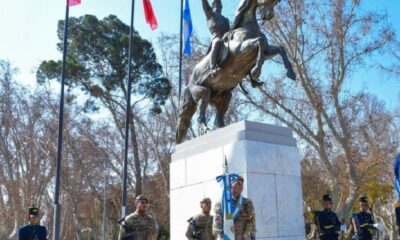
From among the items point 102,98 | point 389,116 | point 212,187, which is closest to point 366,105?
point 389,116

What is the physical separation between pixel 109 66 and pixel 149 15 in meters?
11.0

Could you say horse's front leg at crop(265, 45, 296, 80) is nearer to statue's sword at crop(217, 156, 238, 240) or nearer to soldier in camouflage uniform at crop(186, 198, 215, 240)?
soldier in camouflage uniform at crop(186, 198, 215, 240)

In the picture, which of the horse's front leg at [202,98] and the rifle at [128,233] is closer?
the rifle at [128,233]

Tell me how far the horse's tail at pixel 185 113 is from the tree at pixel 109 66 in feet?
56.0

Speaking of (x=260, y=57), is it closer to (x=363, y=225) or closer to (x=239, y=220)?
(x=239, y=220)

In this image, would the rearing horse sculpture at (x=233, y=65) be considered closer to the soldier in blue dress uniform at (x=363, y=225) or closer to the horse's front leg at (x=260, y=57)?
the horse's front leg at (x=260, y=57)

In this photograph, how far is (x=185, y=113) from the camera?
10.9m

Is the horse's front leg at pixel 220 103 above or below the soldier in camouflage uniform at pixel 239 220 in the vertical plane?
above

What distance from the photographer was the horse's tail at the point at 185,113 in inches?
426

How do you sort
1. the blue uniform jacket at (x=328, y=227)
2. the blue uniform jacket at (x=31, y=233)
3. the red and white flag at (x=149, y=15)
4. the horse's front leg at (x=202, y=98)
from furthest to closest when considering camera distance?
the red and white flag at (x=149, y=15) → the horse's front leg at (x=202, y=98) → the blue uniform jacket at (x=31, y=233) → the blue uniform jacket at (x=328, y=227)

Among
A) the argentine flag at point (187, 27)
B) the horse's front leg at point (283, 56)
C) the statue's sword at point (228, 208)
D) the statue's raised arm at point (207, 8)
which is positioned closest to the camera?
the statue's sword at point (228, 208)

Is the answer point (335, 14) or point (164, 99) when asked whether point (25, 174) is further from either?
point (335, 14)

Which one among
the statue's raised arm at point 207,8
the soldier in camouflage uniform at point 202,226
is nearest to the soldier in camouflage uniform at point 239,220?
the soldier in camouflage uniform at point 202,226

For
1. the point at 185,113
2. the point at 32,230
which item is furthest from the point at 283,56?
the point at 32,230
